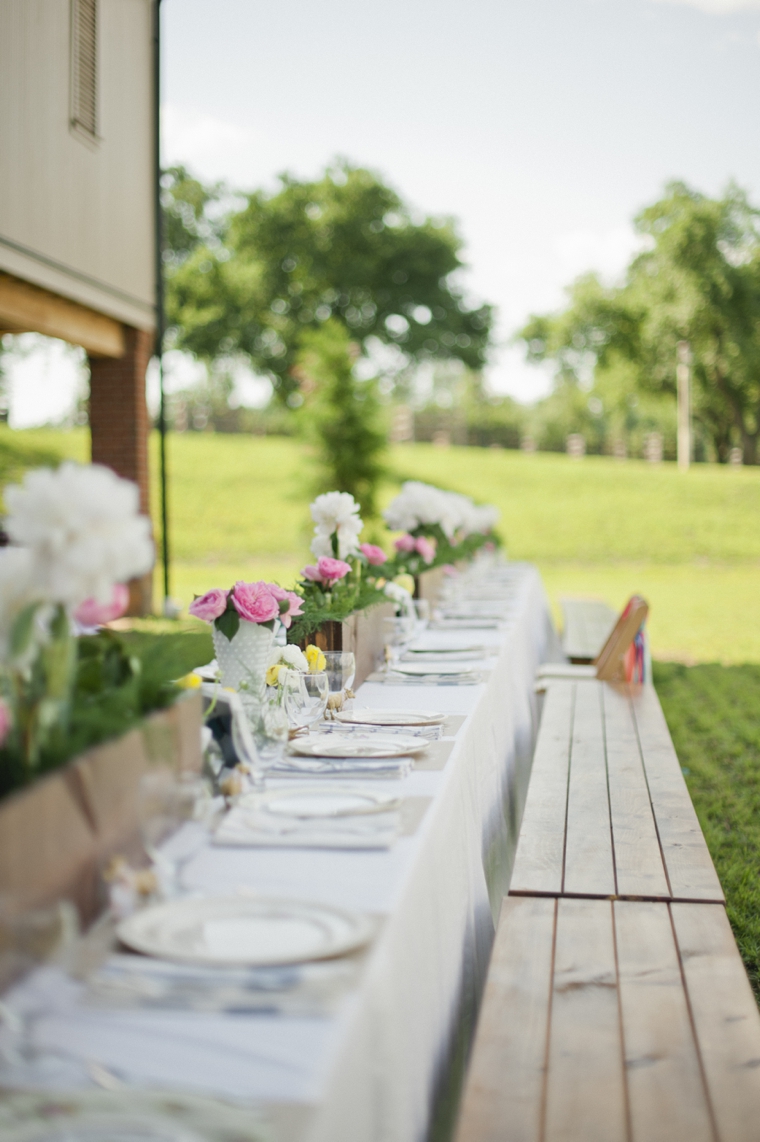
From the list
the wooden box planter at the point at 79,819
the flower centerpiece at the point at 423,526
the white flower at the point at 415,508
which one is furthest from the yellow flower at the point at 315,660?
the white flower at the point at 415,508

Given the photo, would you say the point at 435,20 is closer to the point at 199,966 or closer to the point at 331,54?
the point at 331,54

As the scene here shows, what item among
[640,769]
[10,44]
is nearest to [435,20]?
[10,44]

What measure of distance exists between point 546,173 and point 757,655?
77.1ft

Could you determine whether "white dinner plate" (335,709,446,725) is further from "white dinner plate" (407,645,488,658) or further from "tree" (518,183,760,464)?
"tree" (518,183,760,464)

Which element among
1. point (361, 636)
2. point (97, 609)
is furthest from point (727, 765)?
point (97, 609)

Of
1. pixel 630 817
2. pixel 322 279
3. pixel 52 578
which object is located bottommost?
pixel 630 817

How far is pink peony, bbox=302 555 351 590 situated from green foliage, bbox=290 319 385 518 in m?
11.5

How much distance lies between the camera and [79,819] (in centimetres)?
131

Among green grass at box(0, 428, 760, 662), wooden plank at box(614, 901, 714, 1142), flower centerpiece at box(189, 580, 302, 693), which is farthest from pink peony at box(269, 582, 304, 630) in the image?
green grass at box(0, 428, 760, 662)

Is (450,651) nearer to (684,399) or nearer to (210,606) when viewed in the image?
(210,606)

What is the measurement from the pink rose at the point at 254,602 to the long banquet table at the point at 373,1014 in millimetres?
487

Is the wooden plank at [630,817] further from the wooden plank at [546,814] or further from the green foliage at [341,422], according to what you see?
the green foliage at [341,422]

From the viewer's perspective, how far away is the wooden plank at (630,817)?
2398mm

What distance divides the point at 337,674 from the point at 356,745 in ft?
1.13
